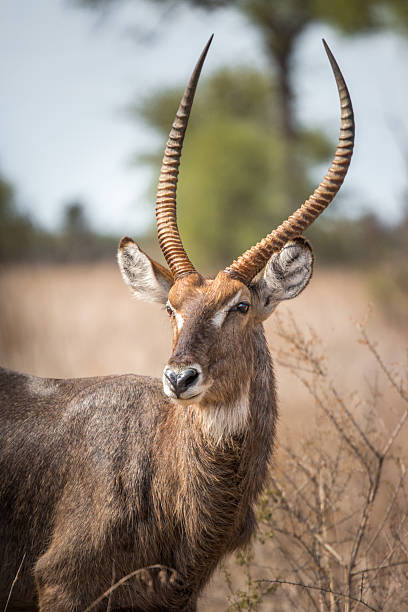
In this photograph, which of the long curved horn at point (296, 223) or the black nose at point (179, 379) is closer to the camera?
the black nose at point (179, 379)

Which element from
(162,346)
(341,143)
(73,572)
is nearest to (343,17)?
(162,346)

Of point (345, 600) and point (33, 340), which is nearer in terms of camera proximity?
point (345, 600)

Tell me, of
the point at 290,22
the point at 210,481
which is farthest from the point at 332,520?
the point at 290,22

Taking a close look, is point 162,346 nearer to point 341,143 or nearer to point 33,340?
point 33,340

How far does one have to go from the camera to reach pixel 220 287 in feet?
13.6

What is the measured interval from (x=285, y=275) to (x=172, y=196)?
999 millimetres

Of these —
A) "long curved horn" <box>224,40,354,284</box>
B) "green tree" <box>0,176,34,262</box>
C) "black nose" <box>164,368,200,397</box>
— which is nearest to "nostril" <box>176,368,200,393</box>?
"black nose" <box>164,368,200,397</box>

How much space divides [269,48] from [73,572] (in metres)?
32.2

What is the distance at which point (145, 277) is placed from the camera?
464cm

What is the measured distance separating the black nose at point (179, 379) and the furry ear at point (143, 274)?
105 cm

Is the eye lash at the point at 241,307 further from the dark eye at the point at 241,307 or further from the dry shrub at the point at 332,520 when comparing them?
the dry shrub at the point at 332,520

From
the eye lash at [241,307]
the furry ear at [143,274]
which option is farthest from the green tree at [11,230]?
the eye lash at [241,307]

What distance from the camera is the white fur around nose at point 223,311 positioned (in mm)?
4027

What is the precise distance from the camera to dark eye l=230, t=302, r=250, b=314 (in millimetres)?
4148
